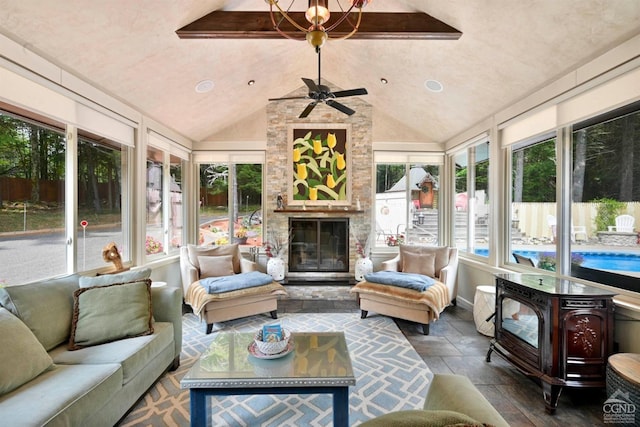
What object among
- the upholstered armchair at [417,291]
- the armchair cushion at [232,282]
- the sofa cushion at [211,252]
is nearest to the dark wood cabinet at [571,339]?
the upholstered armchair at [417,291]

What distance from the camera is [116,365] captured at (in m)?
1.80

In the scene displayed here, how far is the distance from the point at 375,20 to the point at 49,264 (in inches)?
147

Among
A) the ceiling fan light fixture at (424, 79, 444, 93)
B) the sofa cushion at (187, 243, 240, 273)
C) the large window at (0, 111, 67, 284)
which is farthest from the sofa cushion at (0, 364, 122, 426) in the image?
the ceiling fan light fixture at (424, 79, 444, 93)

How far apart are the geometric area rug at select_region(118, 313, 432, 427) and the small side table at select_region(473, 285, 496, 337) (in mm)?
916

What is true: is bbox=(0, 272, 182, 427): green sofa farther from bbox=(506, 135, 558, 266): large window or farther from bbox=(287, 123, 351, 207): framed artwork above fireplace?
bbox=(506, 135, 558, 266): large window

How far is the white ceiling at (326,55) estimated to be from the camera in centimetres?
215

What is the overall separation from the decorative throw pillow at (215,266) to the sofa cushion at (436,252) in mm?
2452

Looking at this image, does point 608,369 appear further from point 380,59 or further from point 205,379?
point 380,59

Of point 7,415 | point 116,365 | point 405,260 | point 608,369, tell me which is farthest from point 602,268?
point 7,415

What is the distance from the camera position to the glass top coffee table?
1.66m

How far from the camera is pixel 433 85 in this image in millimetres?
3703

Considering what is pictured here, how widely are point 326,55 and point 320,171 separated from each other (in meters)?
1.79

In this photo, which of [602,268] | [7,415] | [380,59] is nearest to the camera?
→ [7,415]

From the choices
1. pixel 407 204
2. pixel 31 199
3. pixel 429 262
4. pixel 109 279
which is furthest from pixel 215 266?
pixel 407 204
